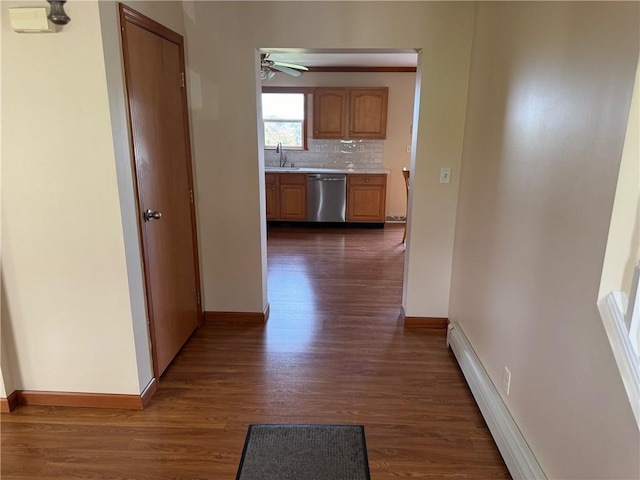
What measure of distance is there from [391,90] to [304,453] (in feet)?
18.3

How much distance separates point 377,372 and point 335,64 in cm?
480

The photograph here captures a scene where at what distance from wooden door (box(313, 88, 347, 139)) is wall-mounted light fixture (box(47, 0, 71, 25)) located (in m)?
4.83

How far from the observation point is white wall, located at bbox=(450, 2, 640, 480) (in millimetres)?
1235

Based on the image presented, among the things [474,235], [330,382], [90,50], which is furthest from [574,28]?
[330,382]

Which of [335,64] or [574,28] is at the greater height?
[335,64]

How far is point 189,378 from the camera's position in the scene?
2.56 metres

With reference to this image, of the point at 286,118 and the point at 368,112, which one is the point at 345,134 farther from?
the point at 286,118

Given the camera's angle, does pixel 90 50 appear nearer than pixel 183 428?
Yes

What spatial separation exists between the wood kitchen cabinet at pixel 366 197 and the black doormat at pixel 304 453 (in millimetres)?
4392

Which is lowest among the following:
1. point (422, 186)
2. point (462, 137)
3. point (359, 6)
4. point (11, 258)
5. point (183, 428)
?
point (183, 428)

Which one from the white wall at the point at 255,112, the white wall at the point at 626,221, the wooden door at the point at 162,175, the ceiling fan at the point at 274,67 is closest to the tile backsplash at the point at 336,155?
the ceiling fan at the point at 274,67

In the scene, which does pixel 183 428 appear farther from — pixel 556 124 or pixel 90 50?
pixel 556 124

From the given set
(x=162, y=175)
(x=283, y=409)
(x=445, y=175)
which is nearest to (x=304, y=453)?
(x=283, y=409)

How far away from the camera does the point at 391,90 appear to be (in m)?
6.35
